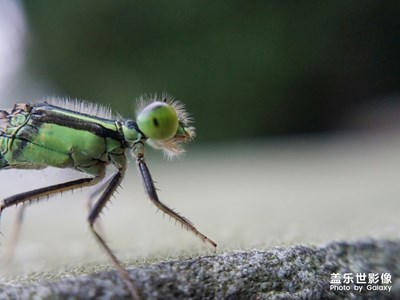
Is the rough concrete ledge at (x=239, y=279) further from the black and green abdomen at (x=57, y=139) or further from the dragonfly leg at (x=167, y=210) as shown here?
the black and green abdomen at (x=57, y=139)

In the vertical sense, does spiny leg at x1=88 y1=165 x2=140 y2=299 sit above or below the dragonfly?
below

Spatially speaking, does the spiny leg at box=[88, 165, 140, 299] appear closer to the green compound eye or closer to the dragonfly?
the dragonfly

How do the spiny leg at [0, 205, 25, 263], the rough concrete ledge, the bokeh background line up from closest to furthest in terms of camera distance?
the rough concrete ledge → the spiny leg at [0, 205, 25, 263] → the bokeh background

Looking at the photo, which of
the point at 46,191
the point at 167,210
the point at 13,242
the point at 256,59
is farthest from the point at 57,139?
the point at 256,59

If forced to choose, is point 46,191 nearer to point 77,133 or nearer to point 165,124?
point 77,133

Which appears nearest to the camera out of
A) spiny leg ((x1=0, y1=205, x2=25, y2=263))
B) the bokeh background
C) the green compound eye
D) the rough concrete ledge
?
the rough concrete ledge

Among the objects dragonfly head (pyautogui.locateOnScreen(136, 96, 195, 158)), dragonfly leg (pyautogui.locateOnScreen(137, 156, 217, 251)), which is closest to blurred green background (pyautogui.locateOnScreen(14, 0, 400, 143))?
dragonfly head (pyautogui.locateOnScreen(136, 96, 195, 158))
